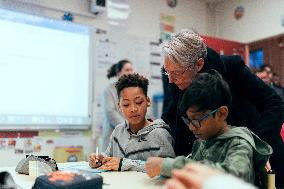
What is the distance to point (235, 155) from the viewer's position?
0.90 metres

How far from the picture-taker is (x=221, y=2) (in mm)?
4977

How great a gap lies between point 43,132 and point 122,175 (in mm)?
2297

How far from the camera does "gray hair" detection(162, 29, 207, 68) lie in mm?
1406

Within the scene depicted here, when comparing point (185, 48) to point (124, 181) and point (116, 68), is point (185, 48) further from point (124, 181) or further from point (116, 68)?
point (116, 68)

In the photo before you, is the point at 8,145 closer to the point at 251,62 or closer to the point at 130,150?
the point at 130,150

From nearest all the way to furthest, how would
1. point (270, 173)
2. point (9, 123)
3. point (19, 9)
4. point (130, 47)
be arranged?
1. point (270, 173)
2. point (9, 123)
3. point (19, 9)
4. point (130, 47)

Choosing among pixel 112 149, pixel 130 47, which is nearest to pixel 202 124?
pixel 112 149

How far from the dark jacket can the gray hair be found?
0.24 feet

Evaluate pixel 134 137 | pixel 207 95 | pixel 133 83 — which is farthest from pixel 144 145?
pixel 207 95

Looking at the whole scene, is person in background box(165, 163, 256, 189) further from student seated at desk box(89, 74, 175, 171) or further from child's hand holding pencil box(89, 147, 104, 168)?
child's hand holding pencil box(89, 147, 104, 168)

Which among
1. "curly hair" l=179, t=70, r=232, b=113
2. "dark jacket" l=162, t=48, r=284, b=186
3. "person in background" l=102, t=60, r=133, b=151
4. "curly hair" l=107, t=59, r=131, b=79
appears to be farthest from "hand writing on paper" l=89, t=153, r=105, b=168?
"curly hair" l=107, t=59, r=131, b=79

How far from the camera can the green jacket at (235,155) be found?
2.87 ft

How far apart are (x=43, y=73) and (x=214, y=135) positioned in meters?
2.57

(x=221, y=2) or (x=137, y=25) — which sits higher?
(x=221, y=2)
